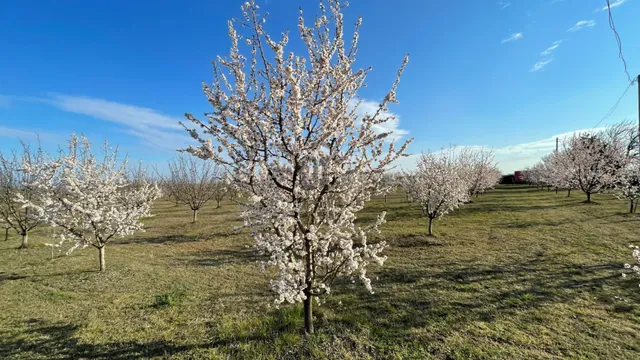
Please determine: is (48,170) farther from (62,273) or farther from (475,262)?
(475,262)

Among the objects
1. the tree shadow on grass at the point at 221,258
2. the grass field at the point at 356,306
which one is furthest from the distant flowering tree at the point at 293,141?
the tree shadow on grass at the point at 221,258

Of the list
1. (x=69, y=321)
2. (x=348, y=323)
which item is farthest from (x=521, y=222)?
(x=69, y=321)

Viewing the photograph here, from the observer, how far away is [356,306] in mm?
6480

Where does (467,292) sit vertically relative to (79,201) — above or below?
below

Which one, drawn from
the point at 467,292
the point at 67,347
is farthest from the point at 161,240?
the point at 467,292

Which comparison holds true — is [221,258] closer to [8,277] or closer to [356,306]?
[8,277]

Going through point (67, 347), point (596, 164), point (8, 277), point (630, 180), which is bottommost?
point (67, 347)

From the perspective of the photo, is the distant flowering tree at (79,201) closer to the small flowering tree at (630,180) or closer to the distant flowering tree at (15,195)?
the distant flowering tree at (15,195)

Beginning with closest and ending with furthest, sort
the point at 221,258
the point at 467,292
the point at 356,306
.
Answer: the point at 356,306 < the point at 467,292 < the point at 221,258


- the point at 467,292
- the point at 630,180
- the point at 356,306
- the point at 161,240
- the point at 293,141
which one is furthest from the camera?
the point at 630,180

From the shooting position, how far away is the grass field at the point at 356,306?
4.79 m

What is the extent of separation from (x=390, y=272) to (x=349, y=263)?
4853 millimetres

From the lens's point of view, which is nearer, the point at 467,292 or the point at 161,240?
the point at 467,292

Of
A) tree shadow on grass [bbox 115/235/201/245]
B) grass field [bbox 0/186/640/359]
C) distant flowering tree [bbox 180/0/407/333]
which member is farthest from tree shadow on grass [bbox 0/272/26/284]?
distant flowering tree [bbox 180/0/407/333]
